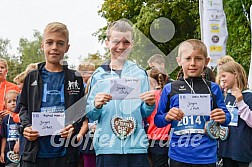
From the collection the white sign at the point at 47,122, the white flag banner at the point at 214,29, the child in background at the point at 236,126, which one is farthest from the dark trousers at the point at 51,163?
the white flag banner at the point at 214,29

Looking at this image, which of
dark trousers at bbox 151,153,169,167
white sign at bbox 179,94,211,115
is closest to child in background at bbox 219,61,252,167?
dark trousers at bbox 151,153,169,167

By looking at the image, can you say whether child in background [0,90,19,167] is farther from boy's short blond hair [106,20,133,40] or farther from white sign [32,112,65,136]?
boy's short blond hair [106,20,133,40]

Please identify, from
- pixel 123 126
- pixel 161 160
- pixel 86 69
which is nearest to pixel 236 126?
pixel 161 160

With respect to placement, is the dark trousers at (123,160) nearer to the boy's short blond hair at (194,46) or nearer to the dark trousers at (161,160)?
the boy's short blond hair at (194,46)

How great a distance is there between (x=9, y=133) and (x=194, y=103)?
305cm

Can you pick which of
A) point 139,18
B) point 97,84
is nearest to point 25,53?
point 139,18

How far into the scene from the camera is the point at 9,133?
5.64m

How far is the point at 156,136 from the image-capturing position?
5152 millimetres

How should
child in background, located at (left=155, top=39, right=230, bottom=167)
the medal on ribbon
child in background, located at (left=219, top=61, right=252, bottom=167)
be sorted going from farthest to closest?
→ child in background, located at (left=219, top=61, right=252, bottom=167) < child in background, located at (left=155, top=39, right=230, bottom=167) < the medal on ribbon

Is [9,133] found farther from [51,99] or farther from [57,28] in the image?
[57,28]

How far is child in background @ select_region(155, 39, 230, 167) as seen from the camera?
3.62 metres

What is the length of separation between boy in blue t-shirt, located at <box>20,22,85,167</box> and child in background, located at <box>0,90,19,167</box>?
210cm

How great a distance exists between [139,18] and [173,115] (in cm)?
1679

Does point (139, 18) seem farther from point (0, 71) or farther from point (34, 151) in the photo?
point (34, 151)
